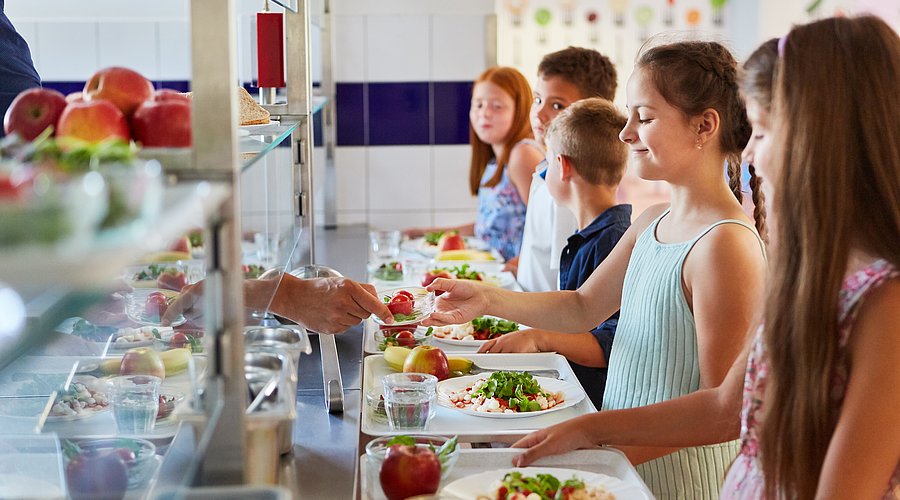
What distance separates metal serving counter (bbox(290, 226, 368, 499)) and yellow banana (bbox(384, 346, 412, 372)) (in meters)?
0.07

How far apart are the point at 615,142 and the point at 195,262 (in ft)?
6.22

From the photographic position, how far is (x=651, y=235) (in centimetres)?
187

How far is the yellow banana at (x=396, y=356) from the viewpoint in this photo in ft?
6.55

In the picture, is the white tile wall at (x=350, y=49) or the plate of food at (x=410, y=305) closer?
the plate of food at (x=410, y=305)

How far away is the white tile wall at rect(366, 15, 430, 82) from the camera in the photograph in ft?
14.7

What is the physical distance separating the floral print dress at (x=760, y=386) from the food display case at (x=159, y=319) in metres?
0.64

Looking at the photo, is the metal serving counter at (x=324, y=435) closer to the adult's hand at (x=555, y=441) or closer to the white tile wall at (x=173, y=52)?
the adult's hand at (x=555, y=441)

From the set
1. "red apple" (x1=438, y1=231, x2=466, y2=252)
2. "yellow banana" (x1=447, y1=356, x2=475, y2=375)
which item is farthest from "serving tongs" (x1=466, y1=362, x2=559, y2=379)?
"red apple" (x1=438, y1=231, x2=466, y2=252)

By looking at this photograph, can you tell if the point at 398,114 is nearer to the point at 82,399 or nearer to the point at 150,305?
the point at 82,399

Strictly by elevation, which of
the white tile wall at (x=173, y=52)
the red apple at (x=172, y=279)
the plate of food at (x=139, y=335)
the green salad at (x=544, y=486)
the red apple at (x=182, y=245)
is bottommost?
the green salad at (x=544, y=486)

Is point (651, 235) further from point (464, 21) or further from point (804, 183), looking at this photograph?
point (464, 21)

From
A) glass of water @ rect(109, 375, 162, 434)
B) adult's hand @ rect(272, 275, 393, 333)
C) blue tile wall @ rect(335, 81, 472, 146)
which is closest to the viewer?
glass of water @ rect(109, 375, 162, 434)

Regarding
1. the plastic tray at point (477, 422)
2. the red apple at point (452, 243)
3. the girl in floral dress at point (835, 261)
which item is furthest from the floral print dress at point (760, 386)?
the red apple at point (452, 243)

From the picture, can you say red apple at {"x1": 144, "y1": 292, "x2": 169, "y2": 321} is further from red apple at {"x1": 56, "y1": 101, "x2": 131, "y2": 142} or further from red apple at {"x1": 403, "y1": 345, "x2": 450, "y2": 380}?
red apple at {"x1": 403, "y1": 345, "x2": 450, "y2": 380}
